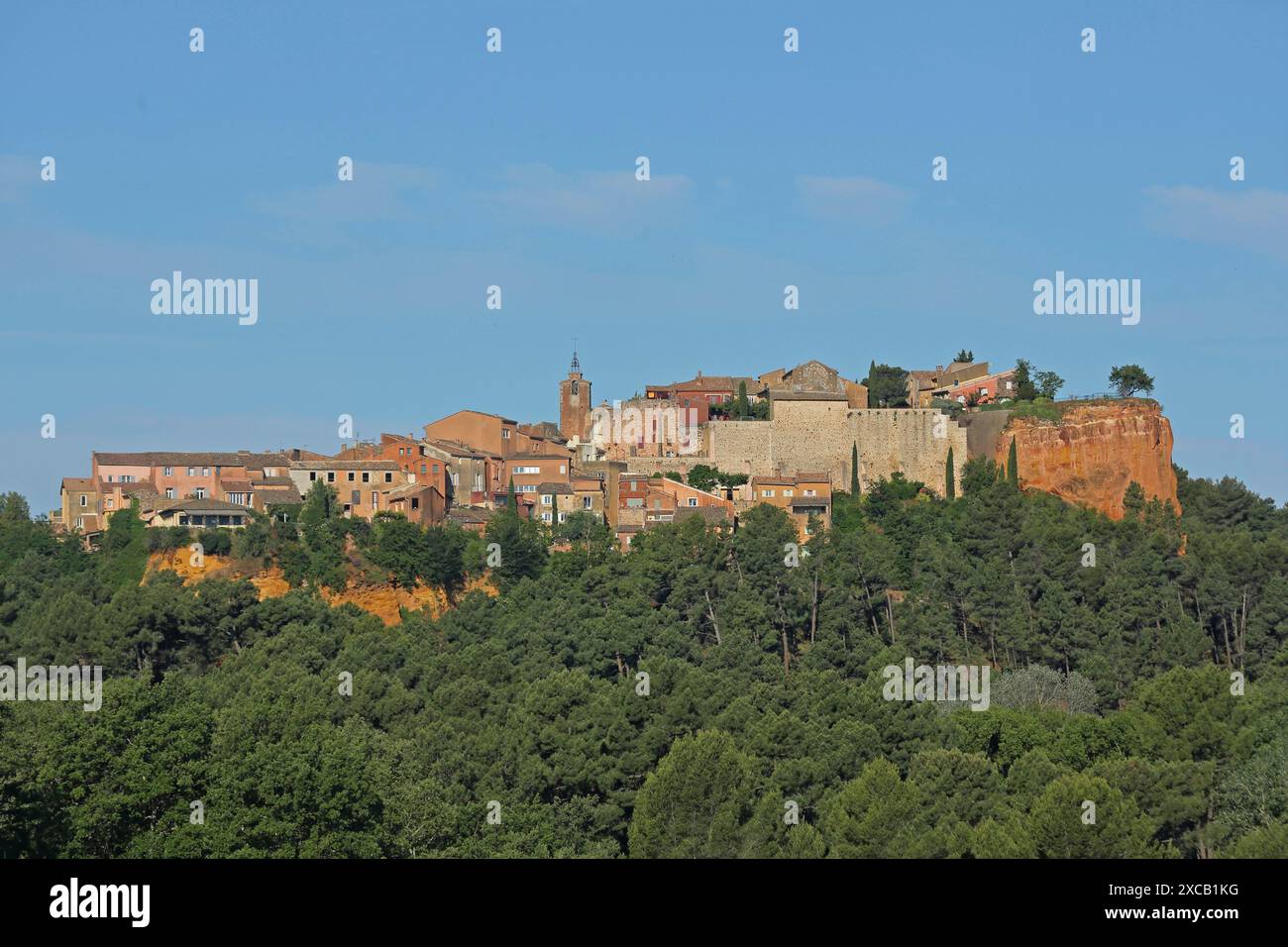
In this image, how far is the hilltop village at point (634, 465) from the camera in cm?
7275

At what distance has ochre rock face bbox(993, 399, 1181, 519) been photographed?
247 feet

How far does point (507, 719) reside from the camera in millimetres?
45969

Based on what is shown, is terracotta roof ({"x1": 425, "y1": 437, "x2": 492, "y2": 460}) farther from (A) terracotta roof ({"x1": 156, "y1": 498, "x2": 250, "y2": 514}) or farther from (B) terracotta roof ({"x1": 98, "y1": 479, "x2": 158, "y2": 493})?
(B) terracotta roof ({"x1": 98, "y1": 479, "x2": 158, "y2": 493})

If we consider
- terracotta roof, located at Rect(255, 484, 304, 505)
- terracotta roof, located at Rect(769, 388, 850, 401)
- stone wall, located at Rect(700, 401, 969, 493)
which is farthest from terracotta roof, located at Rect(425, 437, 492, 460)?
terracotta roof, located at Rect(769, 388, 850, 401)

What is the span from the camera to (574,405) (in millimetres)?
91688

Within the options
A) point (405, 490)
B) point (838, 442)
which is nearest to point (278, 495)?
point (405, 490)

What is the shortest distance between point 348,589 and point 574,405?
26470 mm

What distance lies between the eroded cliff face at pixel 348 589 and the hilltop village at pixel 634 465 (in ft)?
7.77

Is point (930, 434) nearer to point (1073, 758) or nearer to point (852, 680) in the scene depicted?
point (852, 680)

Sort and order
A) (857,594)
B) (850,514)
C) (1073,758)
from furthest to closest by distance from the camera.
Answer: (850,514) → (857,594) → (1073,758)

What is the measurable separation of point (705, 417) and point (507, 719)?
38.0 metres

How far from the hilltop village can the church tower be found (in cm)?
465

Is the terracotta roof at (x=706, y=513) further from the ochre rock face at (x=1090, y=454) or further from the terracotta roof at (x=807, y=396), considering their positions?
the ochre rock face at (x=1090, y=454)
